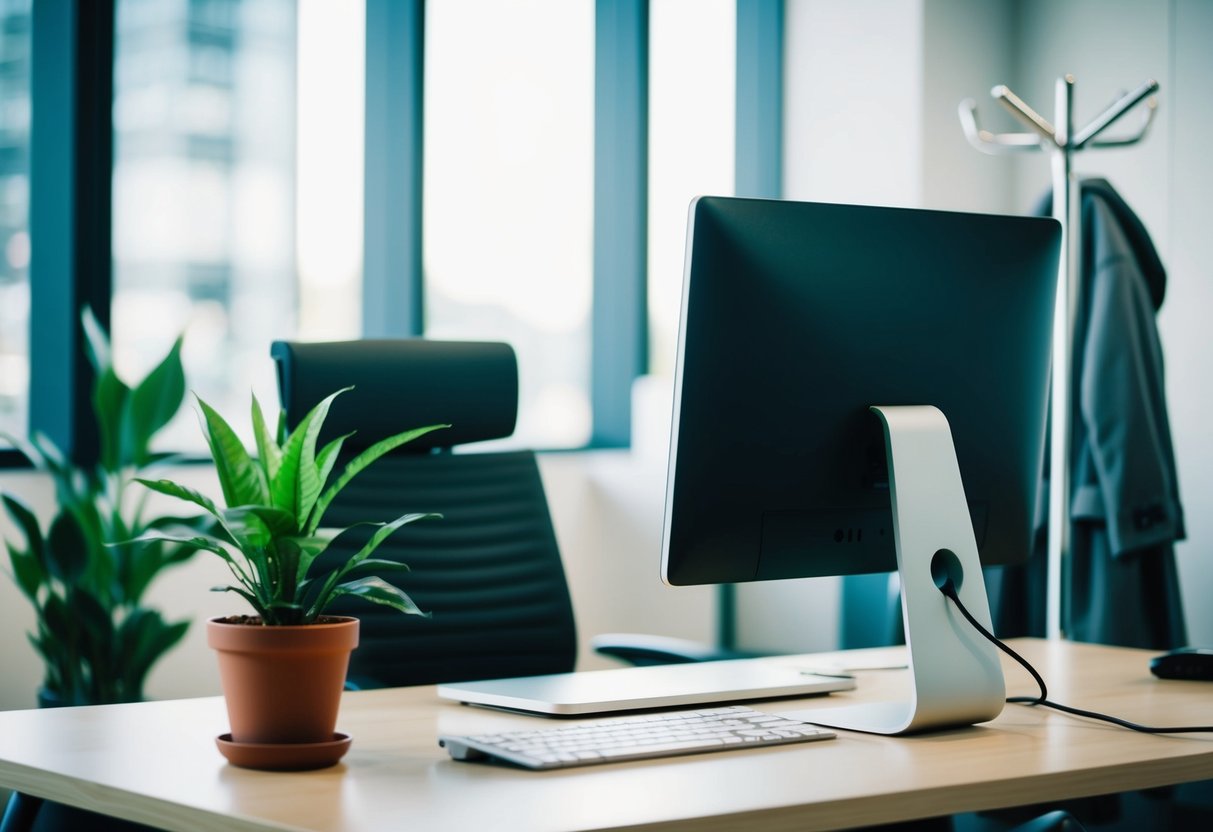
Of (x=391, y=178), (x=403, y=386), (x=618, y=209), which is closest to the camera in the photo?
(x=403, y=386)

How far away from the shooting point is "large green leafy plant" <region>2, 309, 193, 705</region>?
279 cm

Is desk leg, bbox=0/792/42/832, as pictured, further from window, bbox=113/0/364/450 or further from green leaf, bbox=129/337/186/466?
window, bbox=113/0/364/450

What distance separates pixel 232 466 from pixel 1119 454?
2.33m

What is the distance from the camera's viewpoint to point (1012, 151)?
393 centimetres

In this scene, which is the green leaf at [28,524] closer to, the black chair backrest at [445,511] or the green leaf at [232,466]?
the black chair backrest at [445,511]

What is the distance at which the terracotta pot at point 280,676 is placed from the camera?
1.16 metres

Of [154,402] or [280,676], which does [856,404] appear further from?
[154,402]

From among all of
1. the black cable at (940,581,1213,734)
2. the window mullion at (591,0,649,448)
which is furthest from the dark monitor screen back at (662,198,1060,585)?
the window mullion at (591,0,649,448)

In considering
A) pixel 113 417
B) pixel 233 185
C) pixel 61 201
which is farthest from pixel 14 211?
pixel 113 417

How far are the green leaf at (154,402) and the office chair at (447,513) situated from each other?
91 centimetres

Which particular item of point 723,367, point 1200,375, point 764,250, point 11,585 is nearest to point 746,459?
point 723,367

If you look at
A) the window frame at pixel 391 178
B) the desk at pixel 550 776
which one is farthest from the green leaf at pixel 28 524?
the desk at pixel 550 776

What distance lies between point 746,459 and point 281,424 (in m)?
0.47

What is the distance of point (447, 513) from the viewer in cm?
221
